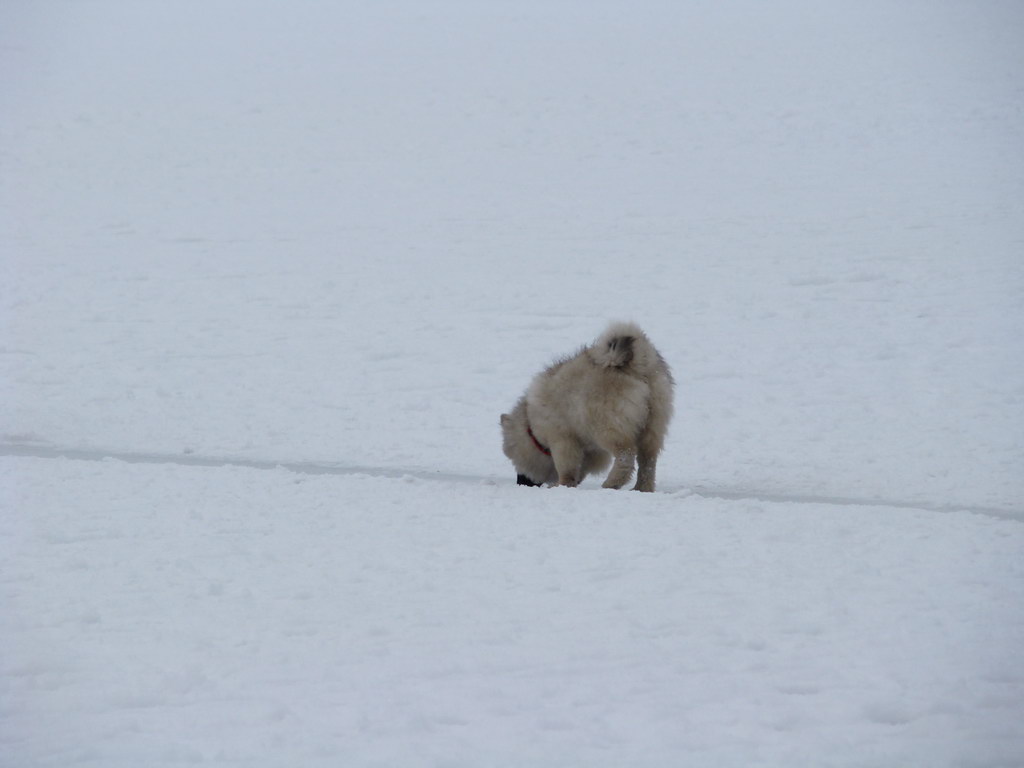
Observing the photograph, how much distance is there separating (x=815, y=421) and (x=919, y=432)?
119 centimetres

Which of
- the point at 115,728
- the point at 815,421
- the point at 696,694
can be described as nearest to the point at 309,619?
the point at 115,728

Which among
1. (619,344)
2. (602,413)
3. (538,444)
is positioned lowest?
(538,444)

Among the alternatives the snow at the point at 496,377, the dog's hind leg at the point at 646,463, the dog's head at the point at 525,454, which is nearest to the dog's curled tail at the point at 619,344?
the dog's hind leg at the point at 646,463

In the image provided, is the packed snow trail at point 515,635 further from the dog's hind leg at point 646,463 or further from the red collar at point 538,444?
the red collar at point 538,444

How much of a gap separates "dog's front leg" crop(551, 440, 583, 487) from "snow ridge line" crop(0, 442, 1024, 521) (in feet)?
2.74

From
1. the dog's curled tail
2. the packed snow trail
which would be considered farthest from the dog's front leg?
the packed snow trail

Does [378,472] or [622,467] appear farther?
[378,472]

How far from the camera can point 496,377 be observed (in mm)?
16297

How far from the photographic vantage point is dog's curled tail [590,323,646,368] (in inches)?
376

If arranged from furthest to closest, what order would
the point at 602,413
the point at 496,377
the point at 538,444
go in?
the point at 496,377 → the point at 538,444 → the point at 602,413

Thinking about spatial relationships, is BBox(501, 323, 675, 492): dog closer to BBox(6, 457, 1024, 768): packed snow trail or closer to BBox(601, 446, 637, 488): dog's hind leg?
BBox(601, 446, 637, 488): dog's hind leg

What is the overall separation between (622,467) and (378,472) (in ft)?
10.2

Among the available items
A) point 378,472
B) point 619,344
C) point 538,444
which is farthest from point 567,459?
point 378,472

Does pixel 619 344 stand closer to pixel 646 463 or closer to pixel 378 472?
pixel 646 463
